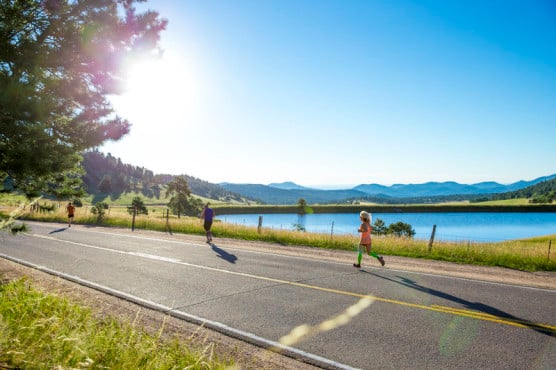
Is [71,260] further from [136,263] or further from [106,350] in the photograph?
[106,350]

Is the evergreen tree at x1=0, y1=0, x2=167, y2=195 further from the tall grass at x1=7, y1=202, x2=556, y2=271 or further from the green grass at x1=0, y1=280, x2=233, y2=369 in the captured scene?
the tall grass at x1=7, y1=202, x2=556, y2=271

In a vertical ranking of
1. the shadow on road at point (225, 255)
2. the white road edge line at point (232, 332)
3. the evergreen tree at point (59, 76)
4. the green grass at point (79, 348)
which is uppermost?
the evergreen tree at point (59, 76)

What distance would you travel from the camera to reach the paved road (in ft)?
16.2

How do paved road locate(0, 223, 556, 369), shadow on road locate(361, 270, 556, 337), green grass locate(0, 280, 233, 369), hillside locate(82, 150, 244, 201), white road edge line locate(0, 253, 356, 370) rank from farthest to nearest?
hillside locate(82, 150, 244, 201) → shadow on road locate(361, 270, 556, 337) → paved road locate(0, 223, 556, 369) → white road edge line locate(0, 253, 356, 370) → green grass locate(0, 280, 233, 369)

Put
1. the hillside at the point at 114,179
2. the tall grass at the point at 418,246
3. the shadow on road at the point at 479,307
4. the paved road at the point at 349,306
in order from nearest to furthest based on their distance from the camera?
1. the paved road at the point at 349,306
2. the shadow on road at the point at 479,307
3. the tall grass at the point at 418,246
4. the hillside at the point at 114,179

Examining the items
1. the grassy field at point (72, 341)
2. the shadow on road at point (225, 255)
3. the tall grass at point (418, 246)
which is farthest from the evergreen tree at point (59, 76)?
the tall grass at point (418, 246)

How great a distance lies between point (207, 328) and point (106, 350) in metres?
2.09

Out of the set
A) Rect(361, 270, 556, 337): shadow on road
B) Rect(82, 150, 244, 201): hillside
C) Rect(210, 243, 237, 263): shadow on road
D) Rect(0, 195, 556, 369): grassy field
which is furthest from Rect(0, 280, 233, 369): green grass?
Rect(82, 150, 244, 201): hillside

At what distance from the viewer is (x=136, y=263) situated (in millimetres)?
11336

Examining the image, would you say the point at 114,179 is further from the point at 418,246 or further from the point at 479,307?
the point at 479,307

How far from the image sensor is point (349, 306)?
22.9 feet

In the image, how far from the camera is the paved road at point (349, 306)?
16.2ft

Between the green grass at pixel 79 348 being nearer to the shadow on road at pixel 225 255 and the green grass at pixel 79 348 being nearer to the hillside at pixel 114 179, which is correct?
the shadow on road at pixel 225 255

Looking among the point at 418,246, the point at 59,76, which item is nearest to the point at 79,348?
the point at 59,76
